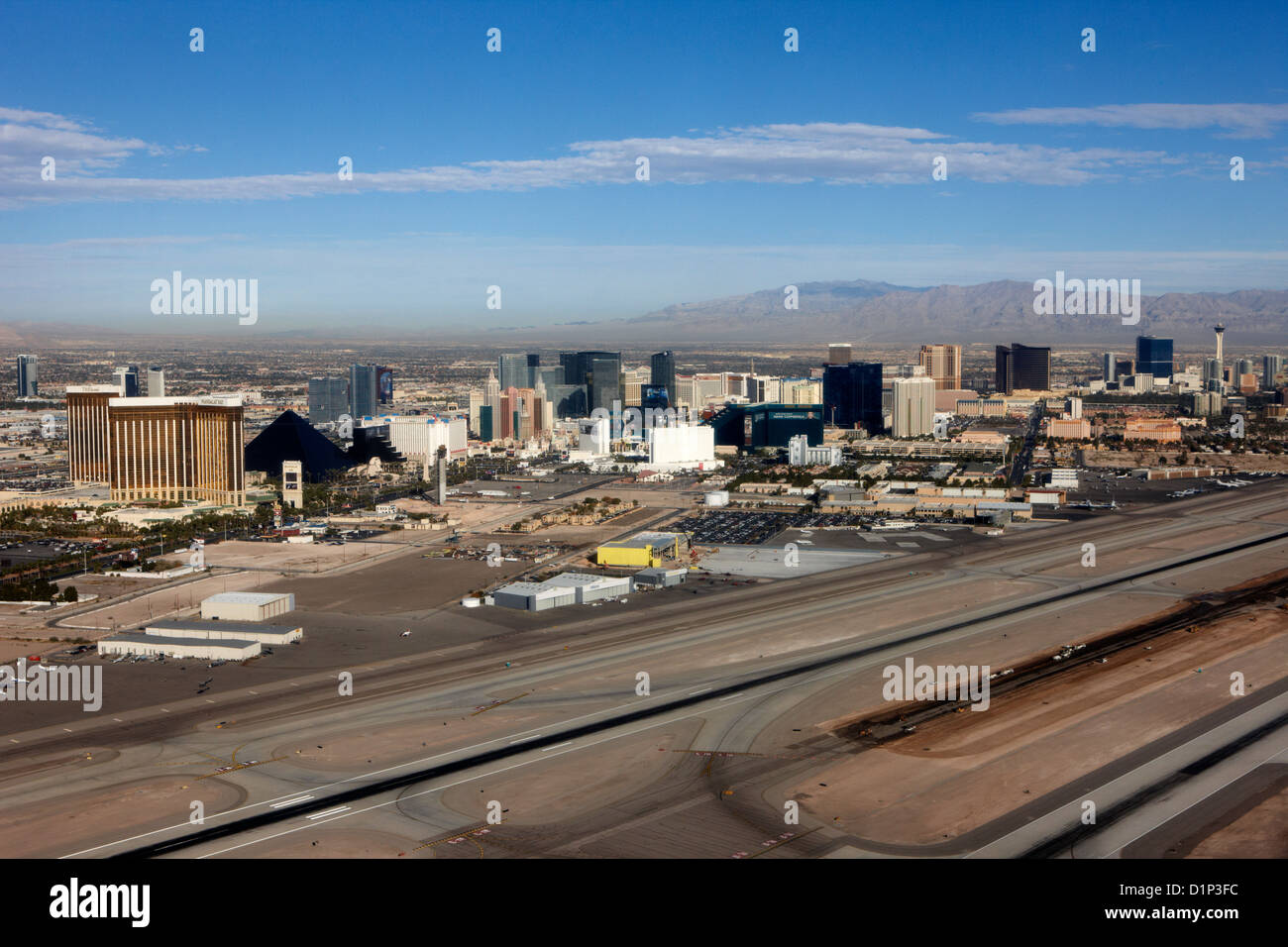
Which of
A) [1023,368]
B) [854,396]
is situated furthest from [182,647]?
[1023,368]

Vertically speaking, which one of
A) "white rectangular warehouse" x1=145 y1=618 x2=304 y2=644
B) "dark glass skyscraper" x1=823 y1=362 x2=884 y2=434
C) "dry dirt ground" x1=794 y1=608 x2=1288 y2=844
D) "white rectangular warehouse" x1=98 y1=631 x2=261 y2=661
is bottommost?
"dry dirt ground" x1=794 y1=608 x2=1288 y2=844

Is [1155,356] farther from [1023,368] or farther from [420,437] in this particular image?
[420,437]

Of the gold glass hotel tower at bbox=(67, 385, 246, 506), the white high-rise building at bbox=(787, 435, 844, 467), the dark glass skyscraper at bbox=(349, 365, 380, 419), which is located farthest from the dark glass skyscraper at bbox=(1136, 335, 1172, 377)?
the gold glass hotel tower at bbox=(67, 385, 246, 506)

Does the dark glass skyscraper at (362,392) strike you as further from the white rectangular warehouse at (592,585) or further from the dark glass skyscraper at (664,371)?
the white rectangular warehouse at (592,585)

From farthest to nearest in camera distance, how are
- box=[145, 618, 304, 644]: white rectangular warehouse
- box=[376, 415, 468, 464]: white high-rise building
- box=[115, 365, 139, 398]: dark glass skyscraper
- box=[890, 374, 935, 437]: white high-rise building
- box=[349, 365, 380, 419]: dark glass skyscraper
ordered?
box=[349, 365, 380, 419]: dark glass skyscraper < box=[890, 374, 935, 437]: white high-rise building < box=[115, 365, 139, 398]: dark glass skyscraper < box=[376, 415, 468, 464]: white high-rise building < box=[145, 618, 304, 644]: white rectangular warehouse

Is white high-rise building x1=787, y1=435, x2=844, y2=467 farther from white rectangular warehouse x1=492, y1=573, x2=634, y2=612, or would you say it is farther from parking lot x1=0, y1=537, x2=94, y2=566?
parking lot x1=0, y1=537, x2=94, y2=566
